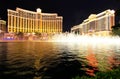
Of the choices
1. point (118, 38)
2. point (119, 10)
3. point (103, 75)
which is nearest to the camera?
point (103, 75)

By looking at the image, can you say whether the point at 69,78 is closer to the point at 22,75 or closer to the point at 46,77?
the point at 46,77

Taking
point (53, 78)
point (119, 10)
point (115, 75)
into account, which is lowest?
point (53, 78)

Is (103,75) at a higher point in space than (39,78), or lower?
higher

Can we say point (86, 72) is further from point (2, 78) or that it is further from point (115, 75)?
point (115, 75)

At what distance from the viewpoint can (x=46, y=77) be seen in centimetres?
1955

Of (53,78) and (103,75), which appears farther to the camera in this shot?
(53,78)

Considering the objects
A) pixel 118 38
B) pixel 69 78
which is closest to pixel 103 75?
pixel 69 78

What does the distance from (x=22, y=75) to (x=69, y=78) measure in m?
4.14

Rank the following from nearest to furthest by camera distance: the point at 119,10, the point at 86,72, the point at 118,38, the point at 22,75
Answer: the point at 119,10 → the point at 22,75 → the point at 86,72 → the point at 118,38

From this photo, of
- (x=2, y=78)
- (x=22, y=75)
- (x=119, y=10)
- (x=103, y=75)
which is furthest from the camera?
(x=22, y=75)

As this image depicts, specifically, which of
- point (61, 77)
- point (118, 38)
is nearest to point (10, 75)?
point (61, 77)

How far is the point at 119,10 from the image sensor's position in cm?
1029

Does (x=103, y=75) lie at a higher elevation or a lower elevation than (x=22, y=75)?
higher

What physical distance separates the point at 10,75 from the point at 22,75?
107cm
